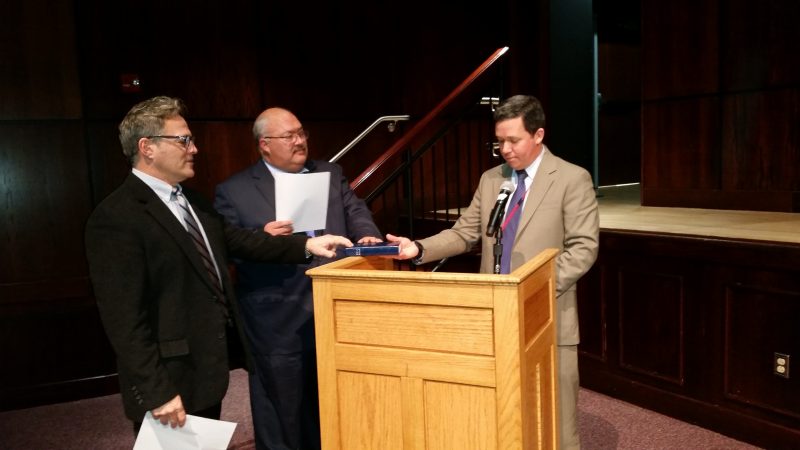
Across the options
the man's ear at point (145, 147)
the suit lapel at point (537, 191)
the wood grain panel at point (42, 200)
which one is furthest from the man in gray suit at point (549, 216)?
the wood grain panel at point (42, 200)

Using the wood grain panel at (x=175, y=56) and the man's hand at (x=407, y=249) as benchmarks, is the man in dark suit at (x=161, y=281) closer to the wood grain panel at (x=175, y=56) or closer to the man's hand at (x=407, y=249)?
the man's hand at (x=407, y=249)

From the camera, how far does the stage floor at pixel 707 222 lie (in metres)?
3.02

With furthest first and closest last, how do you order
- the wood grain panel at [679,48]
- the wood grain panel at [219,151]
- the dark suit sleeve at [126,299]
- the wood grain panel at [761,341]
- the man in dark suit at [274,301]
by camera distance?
the wood grain panel at [219,151] → the wood grain panel at [679,48] → the wood grain panel at [761,341] → the man in dark suit at [274,301] → the dark suit sleeve at [126,299]

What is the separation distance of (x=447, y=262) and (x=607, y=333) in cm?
109

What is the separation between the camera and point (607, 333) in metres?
3.52

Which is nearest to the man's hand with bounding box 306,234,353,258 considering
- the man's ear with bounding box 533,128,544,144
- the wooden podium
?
the wooden podium

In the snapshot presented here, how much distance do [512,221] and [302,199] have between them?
0.72 metres

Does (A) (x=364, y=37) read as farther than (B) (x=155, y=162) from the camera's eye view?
Yes

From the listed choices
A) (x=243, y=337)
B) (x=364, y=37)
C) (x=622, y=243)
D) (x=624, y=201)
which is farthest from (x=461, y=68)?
(x=243, y=337)

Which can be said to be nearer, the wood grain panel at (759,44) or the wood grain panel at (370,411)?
the wood grain panel at (370,411)

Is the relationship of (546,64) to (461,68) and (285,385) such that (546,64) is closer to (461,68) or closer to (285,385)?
(461,68)

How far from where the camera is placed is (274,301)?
234 cm

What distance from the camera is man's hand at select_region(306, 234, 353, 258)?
6.79 feet

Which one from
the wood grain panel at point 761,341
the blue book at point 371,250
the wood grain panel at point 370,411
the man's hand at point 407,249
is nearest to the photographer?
the wood grain panel at point 370,411
